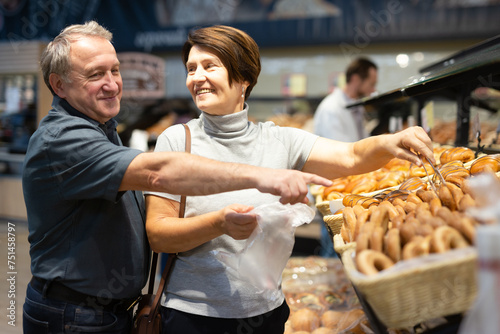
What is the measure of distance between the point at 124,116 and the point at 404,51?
4.24 m

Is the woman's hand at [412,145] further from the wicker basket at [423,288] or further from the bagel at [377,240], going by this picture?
the wicker basket at [423,288]

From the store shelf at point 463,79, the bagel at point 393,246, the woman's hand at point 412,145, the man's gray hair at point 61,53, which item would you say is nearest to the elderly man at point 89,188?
the man's gray hair at point 61,53

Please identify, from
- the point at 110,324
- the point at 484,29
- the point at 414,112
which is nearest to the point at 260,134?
the point at 110,324

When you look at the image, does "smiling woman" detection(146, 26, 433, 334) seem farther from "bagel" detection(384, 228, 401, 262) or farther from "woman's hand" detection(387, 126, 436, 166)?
"bagel" detection(384, 228, 401, 262)

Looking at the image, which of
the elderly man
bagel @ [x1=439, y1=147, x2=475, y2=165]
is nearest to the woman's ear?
the elderly man

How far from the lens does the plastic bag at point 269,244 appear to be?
1399 mm

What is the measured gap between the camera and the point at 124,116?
23.6 feet

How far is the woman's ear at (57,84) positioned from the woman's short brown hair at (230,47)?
0.46m

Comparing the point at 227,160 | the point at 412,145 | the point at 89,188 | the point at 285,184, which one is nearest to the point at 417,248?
the point at 285,184

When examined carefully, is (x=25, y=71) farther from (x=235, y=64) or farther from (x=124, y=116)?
(x=235, y=64)

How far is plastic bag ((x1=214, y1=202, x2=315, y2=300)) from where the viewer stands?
1.40 meters

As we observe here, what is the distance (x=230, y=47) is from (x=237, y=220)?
0.63 metres

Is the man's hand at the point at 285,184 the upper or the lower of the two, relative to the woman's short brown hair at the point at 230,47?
lower

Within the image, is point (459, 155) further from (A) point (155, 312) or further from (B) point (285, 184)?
(A) point (155, 312)
